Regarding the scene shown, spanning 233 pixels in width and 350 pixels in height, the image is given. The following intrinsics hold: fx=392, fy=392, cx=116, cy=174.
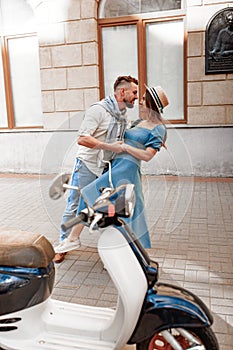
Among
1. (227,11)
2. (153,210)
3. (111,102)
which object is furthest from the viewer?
(227,11)

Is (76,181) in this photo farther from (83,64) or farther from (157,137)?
(83,64)

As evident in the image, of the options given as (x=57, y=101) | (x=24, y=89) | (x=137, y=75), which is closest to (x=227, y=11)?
(x=137, y=75)

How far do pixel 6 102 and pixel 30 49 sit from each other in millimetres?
1506

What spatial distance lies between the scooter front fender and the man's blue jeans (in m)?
0.62

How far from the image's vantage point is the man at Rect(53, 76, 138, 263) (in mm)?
2008

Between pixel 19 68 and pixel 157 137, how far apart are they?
28.3 ft

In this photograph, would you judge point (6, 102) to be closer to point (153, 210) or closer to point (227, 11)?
point (227, 11)

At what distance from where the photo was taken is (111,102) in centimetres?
223

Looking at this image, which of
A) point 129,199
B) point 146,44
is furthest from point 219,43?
point 129,199

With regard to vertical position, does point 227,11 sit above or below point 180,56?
above

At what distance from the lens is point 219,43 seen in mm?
7879

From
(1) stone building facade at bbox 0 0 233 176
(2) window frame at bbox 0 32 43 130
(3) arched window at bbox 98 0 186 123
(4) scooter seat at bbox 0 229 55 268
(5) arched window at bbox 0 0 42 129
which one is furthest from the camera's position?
(2) window frame at bbox 0 32 43 130

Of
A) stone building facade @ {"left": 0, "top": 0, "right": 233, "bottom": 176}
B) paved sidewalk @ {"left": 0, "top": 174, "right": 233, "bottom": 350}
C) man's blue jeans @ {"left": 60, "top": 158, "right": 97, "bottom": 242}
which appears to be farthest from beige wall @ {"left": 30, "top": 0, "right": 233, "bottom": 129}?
man's blue jeans @ {"left": 60, "top": 158, "right": 97, "bottom": 242}

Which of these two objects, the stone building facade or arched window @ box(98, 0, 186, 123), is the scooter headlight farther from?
arched window @ box(98, 0, 186, 123)
